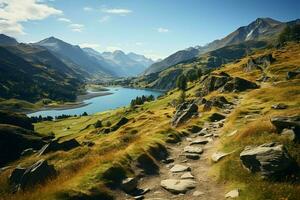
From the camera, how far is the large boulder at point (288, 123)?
22.8m

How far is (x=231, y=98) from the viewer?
2714 inches

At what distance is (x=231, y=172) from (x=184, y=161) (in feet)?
21.1

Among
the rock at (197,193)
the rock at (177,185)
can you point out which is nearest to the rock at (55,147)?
the rock at (177,185)

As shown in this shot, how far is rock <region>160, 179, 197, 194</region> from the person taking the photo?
20.3 metres

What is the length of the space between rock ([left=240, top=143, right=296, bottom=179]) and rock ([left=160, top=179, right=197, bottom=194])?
4.24 m

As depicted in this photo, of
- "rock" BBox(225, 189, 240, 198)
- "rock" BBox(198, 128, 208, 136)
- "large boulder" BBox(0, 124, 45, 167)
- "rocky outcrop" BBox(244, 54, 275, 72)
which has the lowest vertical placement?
"large boulder" BBox(0, 124, 45, 167)

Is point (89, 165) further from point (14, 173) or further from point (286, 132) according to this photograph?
point (286, 132)

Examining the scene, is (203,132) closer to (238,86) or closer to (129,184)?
(129,184)

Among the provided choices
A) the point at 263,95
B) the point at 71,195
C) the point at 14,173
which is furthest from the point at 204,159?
the point at 263,95

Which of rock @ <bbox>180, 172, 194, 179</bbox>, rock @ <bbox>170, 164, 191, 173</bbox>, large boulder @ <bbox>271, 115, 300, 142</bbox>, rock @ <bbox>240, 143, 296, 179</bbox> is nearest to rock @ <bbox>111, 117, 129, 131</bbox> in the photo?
rock @ <bbox>170, 164, 191, 173</bbox>

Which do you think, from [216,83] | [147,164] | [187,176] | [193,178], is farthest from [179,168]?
[216,83]

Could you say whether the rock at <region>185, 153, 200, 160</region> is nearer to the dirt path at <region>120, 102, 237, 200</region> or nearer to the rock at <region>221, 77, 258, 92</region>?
the dirt path at <region>120, 102, 237, 200</region>

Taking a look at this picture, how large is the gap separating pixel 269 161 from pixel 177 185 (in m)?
6.63

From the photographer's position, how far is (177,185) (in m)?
20.9
